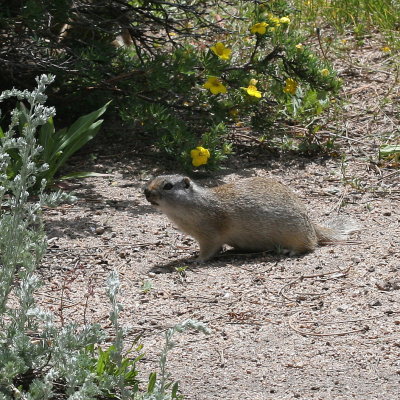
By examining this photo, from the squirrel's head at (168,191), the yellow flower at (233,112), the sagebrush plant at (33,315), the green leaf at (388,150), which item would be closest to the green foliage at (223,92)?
the yellow flower at (233,112)

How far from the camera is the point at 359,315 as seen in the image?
4508 millimetres

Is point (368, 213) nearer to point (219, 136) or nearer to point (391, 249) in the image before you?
point (391, 249)

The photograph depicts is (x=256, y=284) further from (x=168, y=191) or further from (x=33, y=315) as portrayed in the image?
(x=33, y=315)

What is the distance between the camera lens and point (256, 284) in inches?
200

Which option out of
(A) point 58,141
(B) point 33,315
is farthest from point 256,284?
(A) point 58,141

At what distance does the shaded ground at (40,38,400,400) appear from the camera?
3.92 m

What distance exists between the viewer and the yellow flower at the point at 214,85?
7027 millimetres

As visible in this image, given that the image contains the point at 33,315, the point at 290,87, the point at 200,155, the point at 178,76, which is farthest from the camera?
the point at 290,87

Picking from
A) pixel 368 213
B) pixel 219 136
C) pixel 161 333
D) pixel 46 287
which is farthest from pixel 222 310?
pixel 219 136

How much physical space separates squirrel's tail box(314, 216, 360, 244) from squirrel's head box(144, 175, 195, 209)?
93 cm

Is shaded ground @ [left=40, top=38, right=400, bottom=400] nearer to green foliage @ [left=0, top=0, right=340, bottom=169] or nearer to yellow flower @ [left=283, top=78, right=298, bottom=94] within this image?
green foliage @ [left=0, top=0, right=340, bottom=169]

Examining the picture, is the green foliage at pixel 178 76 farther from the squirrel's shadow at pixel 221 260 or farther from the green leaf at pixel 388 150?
the squirrel's shadow at pixel 221 260

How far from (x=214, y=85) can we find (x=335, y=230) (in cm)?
186

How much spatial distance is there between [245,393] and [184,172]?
3.58m
